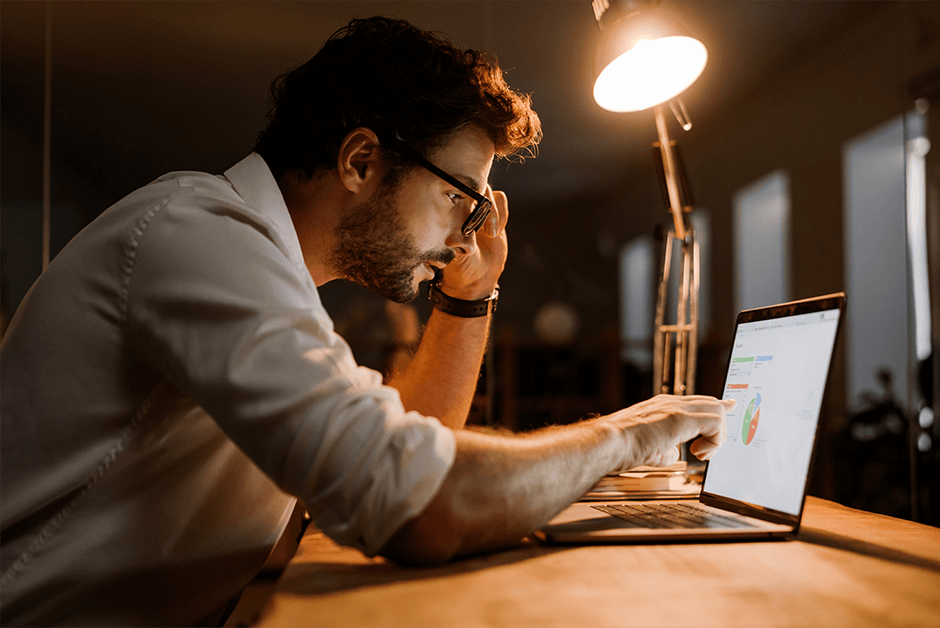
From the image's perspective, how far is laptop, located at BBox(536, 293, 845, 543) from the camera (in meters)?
0.70

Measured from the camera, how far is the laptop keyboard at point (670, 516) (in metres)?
0.72

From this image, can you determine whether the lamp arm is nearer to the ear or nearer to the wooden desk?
the ear

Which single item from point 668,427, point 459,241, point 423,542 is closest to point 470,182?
point 459,241

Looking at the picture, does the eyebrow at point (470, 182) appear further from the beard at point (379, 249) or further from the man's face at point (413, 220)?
the beard at point (379, 249)

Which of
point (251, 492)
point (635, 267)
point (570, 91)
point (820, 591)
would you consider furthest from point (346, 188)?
point (635, 267)

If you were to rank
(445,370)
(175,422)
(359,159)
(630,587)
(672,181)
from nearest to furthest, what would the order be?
(630,587)
(175,422)
(359,159)
(672,181)
(445,370)

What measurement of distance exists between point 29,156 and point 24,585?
211cm

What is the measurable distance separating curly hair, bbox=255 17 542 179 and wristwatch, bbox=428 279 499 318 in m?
0.39

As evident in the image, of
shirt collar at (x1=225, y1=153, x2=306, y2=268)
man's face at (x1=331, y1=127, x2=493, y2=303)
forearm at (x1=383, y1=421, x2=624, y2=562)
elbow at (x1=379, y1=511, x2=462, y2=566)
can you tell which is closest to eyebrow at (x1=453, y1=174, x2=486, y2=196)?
man's face at (x1=331, y1=127, x2=493, y2=303)

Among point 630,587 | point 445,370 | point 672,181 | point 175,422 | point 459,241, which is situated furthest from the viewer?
point 445,370

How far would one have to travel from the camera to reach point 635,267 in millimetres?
2535

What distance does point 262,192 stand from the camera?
0.92 metres

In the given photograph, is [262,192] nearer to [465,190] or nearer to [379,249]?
[379,249]

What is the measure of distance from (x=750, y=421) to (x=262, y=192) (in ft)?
2.73
